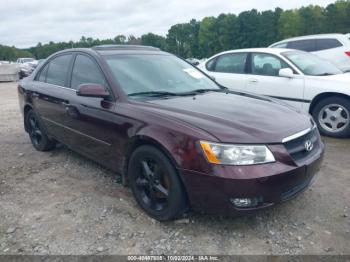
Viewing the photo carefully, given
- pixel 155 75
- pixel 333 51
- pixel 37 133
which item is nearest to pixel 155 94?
pixel 155 75

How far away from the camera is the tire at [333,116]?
5.37 metres

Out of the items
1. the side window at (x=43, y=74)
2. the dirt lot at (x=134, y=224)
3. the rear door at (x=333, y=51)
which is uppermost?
the rear door at (x=333, y=51)

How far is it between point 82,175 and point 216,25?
63197 millimetres

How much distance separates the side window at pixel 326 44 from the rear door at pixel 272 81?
4.10 metres

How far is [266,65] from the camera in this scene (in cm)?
628

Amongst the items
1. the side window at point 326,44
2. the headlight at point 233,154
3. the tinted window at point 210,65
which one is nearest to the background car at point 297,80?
the tinted window at point 210,65

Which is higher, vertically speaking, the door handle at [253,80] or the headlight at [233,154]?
the door handle at [253,80]

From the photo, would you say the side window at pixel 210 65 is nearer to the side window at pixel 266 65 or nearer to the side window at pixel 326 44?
the side window at pixel 266 65

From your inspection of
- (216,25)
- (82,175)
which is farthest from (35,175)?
(216,25)

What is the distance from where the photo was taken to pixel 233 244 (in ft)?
9.05

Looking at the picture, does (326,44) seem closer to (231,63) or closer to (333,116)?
(231,63)

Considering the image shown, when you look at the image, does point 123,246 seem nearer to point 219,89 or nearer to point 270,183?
point 270,183

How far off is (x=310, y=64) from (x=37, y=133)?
4.76 metres

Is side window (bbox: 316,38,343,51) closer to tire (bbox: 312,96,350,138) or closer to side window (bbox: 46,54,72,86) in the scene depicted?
tire (bbox: 312,96,350,138)
